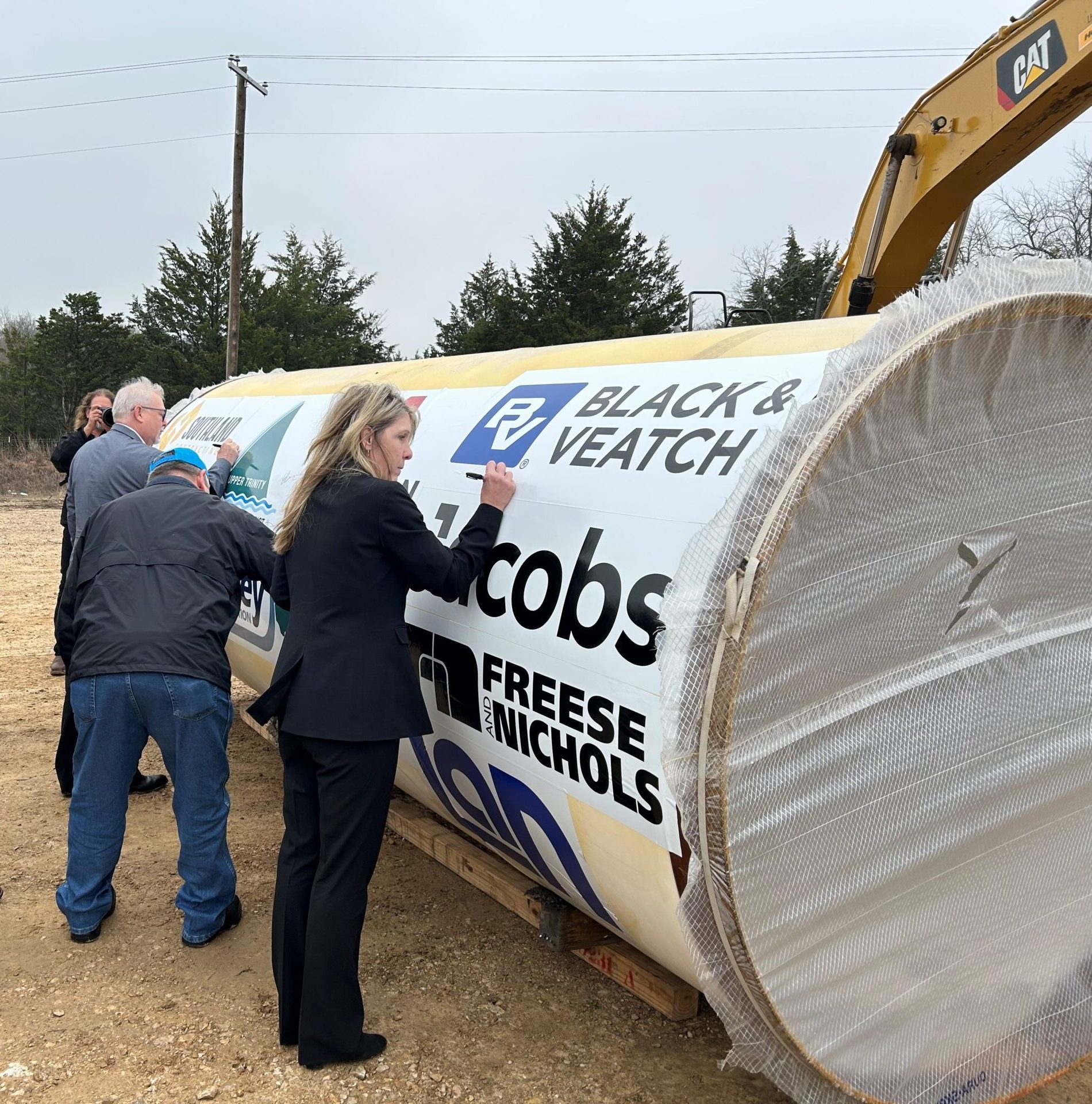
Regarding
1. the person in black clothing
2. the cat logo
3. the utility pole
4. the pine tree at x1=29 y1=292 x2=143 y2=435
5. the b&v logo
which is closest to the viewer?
the b&v logo

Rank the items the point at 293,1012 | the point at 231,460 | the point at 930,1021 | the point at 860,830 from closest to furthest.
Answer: the point at 860,830, the point at 930,1021, the point at 293,1012, the point at 231,460

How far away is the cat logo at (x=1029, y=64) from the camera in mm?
5371

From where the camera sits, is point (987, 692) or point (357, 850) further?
point (357, 850)

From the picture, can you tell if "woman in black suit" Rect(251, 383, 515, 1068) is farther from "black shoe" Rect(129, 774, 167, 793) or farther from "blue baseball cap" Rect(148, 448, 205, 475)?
"black shoe" Rect(129, 774, 167, 793)

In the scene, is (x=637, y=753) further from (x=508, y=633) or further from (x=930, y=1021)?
(x=930, y=1021)

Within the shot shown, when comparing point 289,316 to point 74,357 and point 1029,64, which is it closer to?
point 74,357

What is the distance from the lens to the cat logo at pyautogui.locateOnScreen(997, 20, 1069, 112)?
17.6 feet

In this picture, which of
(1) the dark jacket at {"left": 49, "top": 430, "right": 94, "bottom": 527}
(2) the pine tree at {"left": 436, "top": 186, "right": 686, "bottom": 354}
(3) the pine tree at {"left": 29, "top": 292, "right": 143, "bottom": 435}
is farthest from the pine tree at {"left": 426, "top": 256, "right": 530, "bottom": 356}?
(1) the dark jacket at {"left": 49, "top": 430, "right": 94, "bottom": 527}

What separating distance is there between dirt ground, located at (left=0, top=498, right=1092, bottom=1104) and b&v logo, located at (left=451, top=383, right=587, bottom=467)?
6.42 ft

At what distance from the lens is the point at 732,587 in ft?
7.49

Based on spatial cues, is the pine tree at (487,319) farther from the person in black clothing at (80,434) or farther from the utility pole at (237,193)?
the person in black clothing at (80,434)

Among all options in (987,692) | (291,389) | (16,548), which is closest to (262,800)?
(291,389)

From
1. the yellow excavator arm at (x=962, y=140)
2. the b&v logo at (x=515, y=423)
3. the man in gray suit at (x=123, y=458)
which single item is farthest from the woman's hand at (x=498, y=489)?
the yellow excavator arm at (x=962, y=140)

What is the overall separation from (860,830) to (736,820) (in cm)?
39
